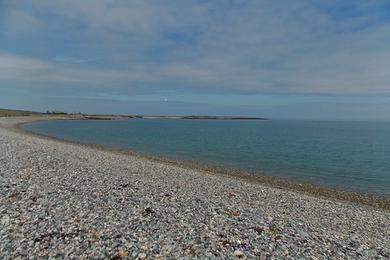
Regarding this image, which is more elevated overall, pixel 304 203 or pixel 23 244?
pixel 23 244

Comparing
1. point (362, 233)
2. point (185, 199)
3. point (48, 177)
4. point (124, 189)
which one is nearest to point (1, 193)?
point (48, 177)

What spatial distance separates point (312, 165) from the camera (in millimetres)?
30219

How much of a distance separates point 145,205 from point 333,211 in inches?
312

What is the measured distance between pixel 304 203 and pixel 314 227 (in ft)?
15.9

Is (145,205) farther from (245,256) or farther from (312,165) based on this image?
(312,165)

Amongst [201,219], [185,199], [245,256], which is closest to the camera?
[245,256]

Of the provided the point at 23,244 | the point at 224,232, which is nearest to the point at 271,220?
the point at 224,232

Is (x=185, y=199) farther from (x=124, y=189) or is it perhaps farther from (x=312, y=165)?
(x=312, y=165)

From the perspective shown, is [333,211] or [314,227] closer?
[314,227]

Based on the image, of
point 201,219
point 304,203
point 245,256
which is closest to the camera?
point 245,256

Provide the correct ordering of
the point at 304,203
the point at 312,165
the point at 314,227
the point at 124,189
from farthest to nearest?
the point at 312,165
the point at 304,203
the point at 124,189
the point at 314,227

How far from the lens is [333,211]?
42.3 feet

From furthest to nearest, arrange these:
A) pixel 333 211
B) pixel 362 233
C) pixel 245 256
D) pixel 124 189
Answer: pixel 333 211
pixel 124 189
pixel 362 233
pixel 245 256

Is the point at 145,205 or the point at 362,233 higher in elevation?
the point at 145,205
